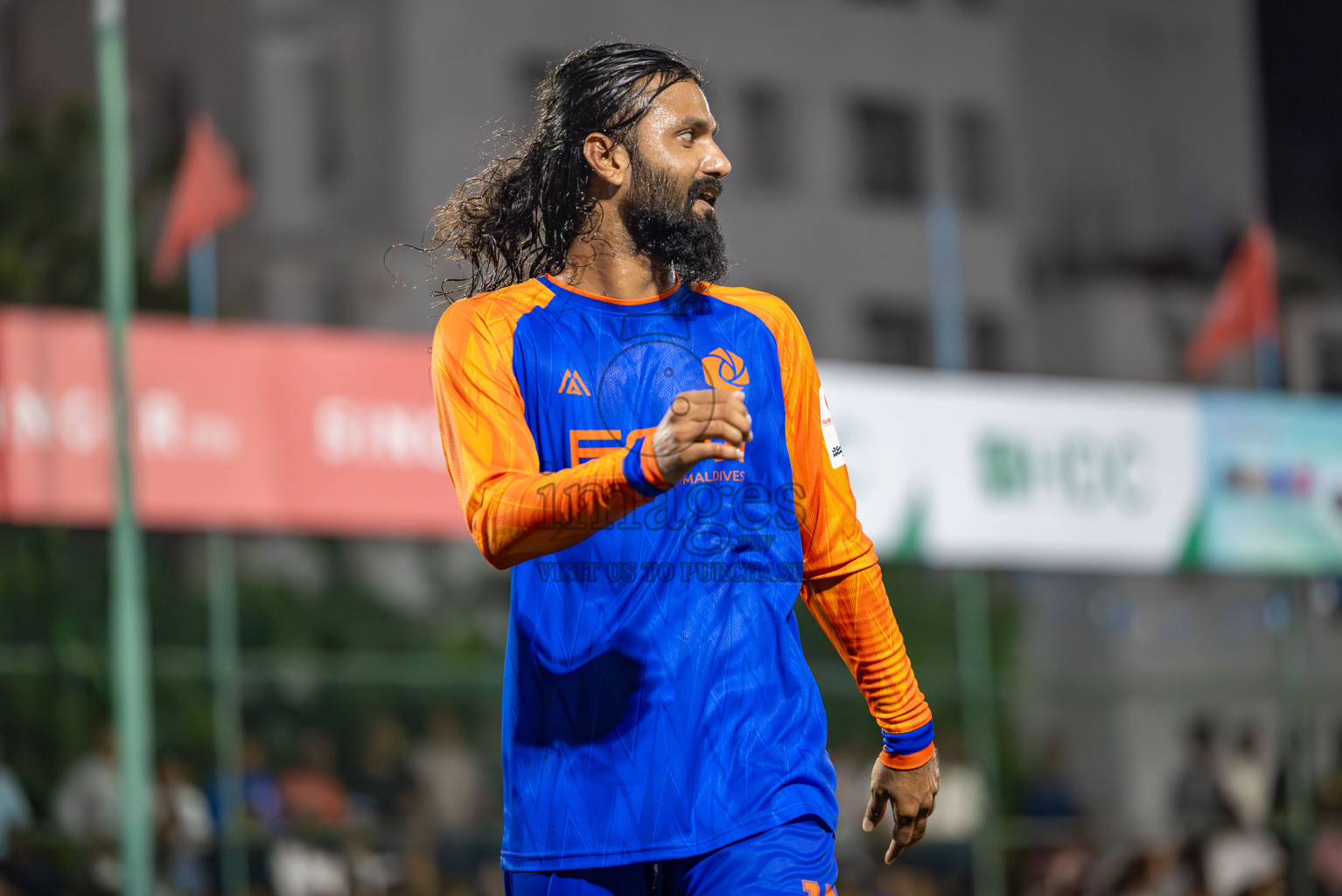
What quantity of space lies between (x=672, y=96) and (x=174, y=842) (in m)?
6.65

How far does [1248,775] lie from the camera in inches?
458

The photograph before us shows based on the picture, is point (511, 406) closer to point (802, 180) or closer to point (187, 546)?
point (187, 546)

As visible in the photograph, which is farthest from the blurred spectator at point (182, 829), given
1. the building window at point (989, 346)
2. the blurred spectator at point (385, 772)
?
the building window at point (989, 346)

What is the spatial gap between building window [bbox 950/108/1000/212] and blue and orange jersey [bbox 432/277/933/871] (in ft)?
40.1

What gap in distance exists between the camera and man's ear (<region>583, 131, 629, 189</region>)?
2.60 metres

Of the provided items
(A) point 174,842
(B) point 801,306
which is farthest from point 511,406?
(B) point 801,306

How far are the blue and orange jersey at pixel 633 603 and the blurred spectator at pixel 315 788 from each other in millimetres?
6708

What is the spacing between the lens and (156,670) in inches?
364

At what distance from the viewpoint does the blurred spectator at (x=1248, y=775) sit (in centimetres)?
1142

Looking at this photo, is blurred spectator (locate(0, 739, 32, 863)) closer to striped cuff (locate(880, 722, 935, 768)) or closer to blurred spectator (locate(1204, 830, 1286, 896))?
blurred spectator (locate(1204, 830, 1286, 896))

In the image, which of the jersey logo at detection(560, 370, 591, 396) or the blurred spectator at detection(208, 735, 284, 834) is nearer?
the jersey logo at detection(560, 370, 591, 396)

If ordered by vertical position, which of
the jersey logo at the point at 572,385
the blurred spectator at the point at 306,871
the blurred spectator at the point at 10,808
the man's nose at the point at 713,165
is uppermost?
the man's nose at the point at 713,165

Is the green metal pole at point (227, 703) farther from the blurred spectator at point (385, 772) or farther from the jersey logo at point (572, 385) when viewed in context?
the jersey logo at point (572, 385)

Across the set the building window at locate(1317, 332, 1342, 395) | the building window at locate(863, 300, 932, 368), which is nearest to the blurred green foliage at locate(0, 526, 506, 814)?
the building window at locate(863, 300, 932, 368)
